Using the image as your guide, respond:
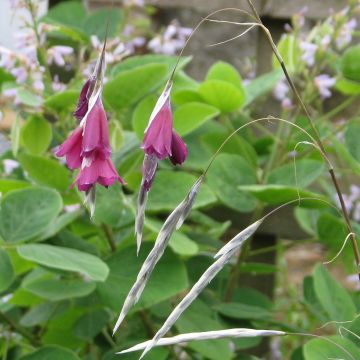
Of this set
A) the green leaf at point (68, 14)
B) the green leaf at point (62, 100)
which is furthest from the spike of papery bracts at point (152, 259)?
the green leaf at point (68, 14)

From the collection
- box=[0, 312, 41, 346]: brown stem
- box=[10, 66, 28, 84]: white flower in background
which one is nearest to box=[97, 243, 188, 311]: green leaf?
box=[0, 312, 41, 346]: brown stem

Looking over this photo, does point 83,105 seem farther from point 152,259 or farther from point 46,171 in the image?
point 46,171

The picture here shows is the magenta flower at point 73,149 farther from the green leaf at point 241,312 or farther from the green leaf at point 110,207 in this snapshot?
the green leaf at point 241,312

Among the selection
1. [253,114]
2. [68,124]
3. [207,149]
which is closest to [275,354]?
[253,114]

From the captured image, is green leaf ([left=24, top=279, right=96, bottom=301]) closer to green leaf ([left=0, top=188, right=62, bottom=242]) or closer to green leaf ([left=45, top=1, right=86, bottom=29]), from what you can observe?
green leaf ([left=0, top=188, right=62, bottom=242])

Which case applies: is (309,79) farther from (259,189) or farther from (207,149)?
(259,189)

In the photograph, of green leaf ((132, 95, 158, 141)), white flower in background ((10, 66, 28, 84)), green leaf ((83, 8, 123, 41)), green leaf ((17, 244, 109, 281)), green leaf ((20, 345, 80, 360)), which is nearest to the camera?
green leaf ((17, 244, 109, 281))

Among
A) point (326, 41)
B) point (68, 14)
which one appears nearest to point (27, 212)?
point (326, 41)
